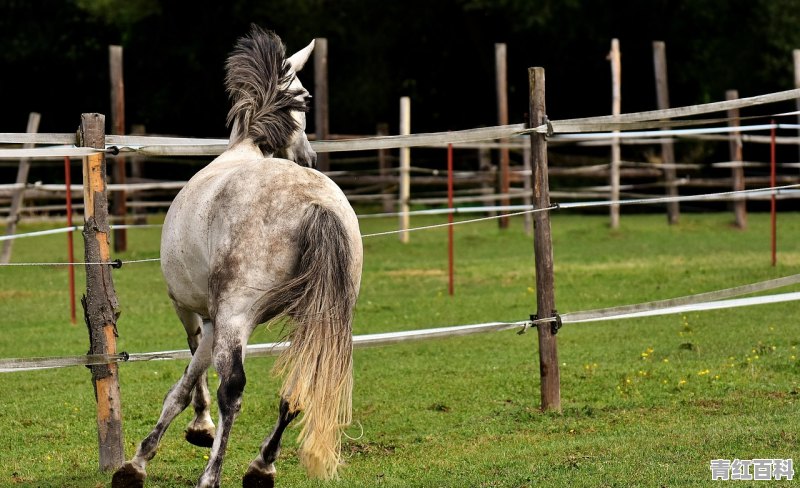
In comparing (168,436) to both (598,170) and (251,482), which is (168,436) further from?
(598,170)

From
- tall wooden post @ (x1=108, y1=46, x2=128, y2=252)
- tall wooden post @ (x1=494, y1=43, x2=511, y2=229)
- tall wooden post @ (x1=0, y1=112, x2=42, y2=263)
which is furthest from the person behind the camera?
tall wooden post @ (x1=494, y1=43, x2=511, y2=229)

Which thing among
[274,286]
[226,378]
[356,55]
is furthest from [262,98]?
[356,55]

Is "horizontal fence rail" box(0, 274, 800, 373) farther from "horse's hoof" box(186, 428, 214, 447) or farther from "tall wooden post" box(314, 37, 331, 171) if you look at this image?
→ "tall wooden post" box(314, 37, 331, 171)

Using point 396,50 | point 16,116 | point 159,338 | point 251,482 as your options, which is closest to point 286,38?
point 396,50

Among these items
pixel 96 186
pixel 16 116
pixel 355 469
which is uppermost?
pixel 16 116

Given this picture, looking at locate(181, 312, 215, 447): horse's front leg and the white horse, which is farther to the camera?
locate(181, 312, 215, 447): horse's front leg

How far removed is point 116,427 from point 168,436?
98 centimetres

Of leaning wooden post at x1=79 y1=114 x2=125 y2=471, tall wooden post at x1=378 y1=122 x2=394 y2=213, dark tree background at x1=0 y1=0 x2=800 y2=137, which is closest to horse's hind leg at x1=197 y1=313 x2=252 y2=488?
leaning wooden post at x1=79 y1=114 x2=125 y2=471

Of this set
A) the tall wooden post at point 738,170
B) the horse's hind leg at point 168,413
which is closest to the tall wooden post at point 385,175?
the tall wooden post at point 738,170

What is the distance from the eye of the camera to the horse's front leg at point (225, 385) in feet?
14.9

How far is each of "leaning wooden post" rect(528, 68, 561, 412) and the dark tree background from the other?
19395mm

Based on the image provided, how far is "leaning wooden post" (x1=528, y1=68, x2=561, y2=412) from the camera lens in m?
6.39

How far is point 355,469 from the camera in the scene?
543 centimetres

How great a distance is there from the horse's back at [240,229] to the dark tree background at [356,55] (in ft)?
69.0
